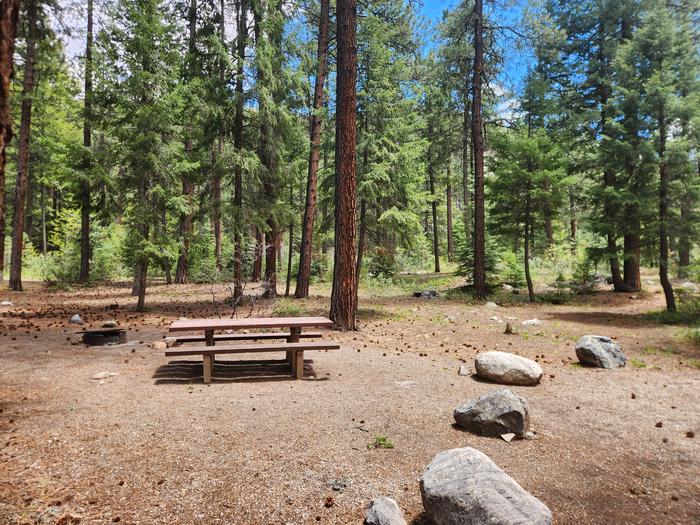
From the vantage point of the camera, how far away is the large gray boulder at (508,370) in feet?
20.9

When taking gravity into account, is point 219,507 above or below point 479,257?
below

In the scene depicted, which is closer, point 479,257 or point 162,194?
point 162,194

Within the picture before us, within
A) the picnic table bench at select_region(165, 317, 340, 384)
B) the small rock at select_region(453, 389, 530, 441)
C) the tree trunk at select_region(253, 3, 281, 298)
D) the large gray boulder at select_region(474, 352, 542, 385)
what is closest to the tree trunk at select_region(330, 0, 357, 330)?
the tree trunk at select_region(253, 3, 281, 298)

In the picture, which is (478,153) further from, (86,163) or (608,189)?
(86,163)

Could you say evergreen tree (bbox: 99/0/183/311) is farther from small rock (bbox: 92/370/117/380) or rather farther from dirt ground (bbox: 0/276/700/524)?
small rock (bbox: 92/370/117/380)

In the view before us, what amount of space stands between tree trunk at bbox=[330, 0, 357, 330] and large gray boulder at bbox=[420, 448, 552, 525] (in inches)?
280

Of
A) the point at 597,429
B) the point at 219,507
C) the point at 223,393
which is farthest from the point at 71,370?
the point at 597,429

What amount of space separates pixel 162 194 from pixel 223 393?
25.6 ft

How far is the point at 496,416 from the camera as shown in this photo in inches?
174

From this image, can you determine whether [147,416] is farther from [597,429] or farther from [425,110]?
[425,110]

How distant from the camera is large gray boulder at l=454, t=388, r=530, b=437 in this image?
4.38 meters

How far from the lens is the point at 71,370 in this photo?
650 cm

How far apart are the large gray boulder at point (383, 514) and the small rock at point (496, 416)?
6.39 ft

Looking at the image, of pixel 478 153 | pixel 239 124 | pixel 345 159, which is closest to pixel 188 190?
pixel 239 124
